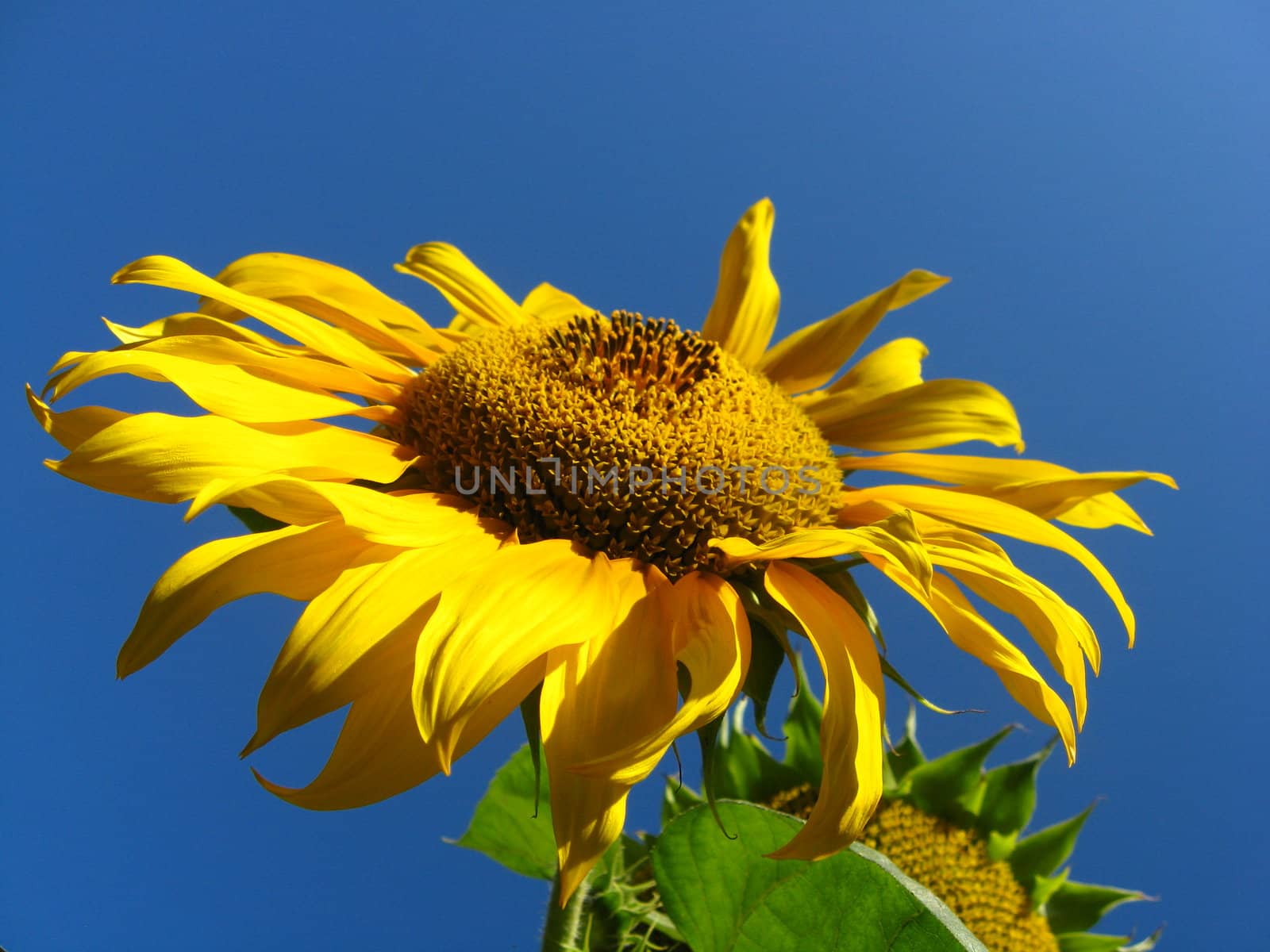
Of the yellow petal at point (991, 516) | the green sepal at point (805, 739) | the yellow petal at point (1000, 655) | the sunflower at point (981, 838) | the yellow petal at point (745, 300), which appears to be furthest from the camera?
the yellow petal at point (745, 300)

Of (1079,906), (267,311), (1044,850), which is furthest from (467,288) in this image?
(1079,906)

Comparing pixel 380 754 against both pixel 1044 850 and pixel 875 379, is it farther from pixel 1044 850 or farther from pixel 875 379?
pixel 1044 850

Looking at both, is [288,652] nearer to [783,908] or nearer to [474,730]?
[474,730]

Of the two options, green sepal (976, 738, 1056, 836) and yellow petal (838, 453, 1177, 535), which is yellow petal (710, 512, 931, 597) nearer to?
yellow petal (838, 453, 1177, 535)

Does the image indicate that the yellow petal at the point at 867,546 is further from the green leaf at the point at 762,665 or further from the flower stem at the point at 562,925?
the flower stem at the point at 562,925

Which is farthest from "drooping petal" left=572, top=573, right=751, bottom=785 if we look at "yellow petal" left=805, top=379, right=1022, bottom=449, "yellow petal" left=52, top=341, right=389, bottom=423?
"yellow petal" left=805, top=379, right=1022, bottom=449

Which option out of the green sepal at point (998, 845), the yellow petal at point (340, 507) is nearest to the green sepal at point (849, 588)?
the yellow petal at point (340, 507)
